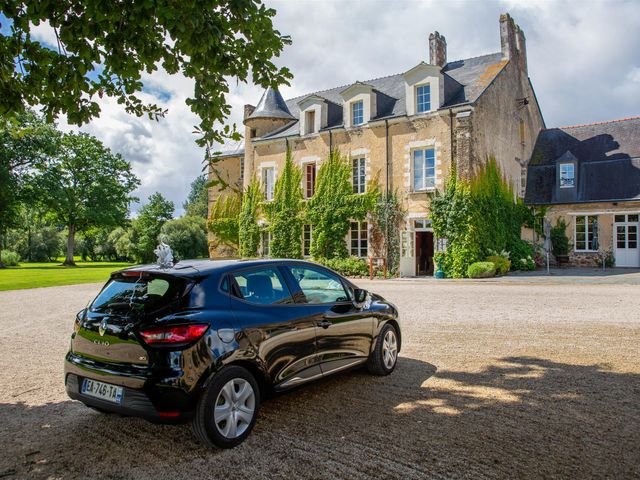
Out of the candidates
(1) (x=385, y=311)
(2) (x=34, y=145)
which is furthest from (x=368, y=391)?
(2) (x=34, y=145)

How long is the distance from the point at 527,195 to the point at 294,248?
1338 cm

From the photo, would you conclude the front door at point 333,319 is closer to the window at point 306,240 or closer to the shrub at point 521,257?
the shrub at point 521,257

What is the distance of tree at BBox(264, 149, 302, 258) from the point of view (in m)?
25.5

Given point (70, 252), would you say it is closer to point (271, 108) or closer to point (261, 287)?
point (271, 108)

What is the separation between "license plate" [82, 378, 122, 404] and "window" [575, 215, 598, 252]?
25581 millimetres

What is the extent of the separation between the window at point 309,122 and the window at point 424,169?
642 centimetres

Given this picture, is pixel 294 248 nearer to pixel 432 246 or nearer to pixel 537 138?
pixel 432 246

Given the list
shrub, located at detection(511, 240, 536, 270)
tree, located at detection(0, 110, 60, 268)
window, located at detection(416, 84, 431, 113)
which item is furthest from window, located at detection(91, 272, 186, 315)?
tree, located at detection(0, 110, 60, 268)

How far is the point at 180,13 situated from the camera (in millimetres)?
4262

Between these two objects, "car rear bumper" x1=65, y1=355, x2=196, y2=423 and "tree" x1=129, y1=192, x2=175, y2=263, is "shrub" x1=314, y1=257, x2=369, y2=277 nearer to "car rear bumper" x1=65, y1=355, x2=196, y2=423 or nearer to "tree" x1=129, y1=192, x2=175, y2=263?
"car rear bumper" x1=65, y1=355, x2=196, y2=423

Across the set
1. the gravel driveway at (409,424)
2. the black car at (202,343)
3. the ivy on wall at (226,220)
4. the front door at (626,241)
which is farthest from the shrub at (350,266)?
the black car at (202,343)

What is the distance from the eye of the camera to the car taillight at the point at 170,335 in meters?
3.44

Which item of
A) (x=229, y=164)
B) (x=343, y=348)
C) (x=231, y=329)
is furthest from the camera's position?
(x=229, y=164)

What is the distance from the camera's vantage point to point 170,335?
3.44 m
